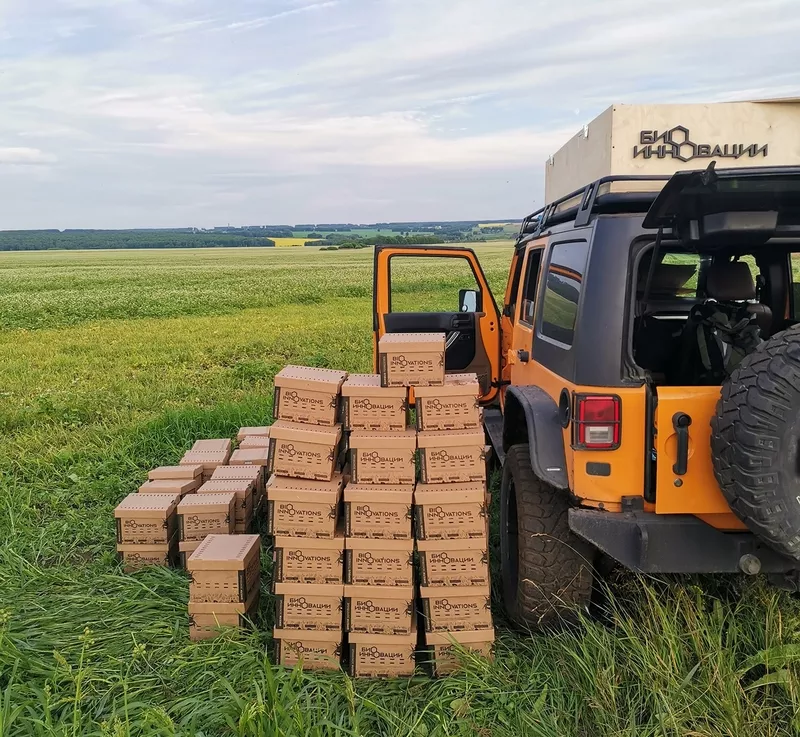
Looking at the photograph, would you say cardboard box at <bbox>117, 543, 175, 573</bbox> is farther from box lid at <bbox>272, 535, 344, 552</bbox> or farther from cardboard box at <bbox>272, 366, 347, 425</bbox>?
cardboard box at <bbox>272, 366, 347, 425</bbox>

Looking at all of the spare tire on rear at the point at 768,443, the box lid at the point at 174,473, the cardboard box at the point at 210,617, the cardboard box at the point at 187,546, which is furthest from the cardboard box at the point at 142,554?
the spare tire on rear at the point at 768,443

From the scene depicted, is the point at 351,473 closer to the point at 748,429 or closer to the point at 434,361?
Answer: the point at 434,361

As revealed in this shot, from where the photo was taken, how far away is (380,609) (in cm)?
316

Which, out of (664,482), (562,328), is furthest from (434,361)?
(664,482)

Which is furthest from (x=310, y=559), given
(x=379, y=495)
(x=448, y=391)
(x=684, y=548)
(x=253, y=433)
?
(x=253, y=433)

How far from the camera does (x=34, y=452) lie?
6.05 meters

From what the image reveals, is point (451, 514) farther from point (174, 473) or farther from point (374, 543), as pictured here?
point (174, 473)

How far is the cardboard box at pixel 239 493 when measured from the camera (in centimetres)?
427

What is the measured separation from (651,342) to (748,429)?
5.08ft

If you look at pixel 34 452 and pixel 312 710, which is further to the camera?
pixel 34 452

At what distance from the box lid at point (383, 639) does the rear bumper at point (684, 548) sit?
3.42 feet

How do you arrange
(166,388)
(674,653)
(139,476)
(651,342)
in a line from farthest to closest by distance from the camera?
(166,388) → (139,476) → (651,342) → (674,653)

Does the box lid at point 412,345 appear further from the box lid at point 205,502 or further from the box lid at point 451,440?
the box lid at point 205,502

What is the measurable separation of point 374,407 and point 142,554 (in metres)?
1.96
